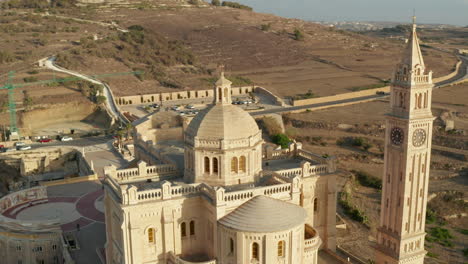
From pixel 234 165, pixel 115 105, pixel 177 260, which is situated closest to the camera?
pixel 177 260

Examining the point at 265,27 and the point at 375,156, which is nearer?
the point at 375,156

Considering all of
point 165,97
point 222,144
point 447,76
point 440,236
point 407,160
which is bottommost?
point 440,236

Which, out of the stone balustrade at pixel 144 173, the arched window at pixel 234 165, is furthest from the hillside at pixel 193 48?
the arched window at pixel 234 165

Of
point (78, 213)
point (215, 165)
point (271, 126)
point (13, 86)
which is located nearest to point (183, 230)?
point (215, 165)

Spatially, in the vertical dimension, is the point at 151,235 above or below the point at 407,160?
below

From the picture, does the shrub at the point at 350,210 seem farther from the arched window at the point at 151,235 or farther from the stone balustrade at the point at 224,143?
the arched window at the point at 151,235

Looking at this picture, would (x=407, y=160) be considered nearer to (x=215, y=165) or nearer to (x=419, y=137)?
(x=419, y=137)
